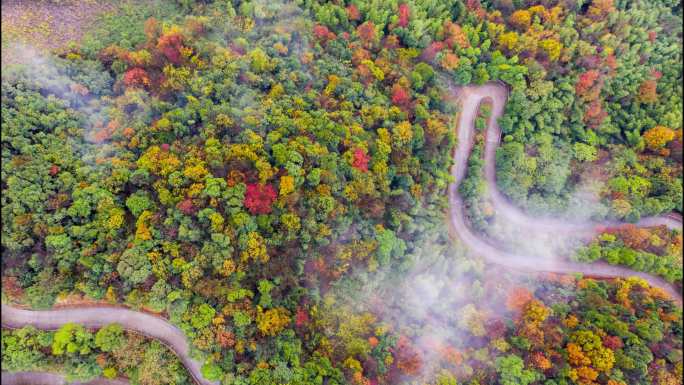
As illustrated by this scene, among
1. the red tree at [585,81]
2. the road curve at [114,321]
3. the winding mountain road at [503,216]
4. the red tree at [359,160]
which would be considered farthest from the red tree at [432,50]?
the road curve at [114,321]

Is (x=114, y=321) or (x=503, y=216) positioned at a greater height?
(x=114, y=321)

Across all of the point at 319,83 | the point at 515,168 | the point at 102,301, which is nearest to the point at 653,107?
the point at 515,168

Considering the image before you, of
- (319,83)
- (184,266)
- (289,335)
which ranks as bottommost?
(289,335)

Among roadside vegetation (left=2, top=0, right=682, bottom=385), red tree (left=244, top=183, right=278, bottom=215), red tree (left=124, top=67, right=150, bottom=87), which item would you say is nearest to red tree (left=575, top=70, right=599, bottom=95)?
roadside vegetation (left=2, top=0, right=682, bottom=385)

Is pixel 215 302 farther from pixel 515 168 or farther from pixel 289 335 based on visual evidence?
pixel 515 168

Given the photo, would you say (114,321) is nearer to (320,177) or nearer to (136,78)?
(320,177)

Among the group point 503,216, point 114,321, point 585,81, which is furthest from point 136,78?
point 585,81
